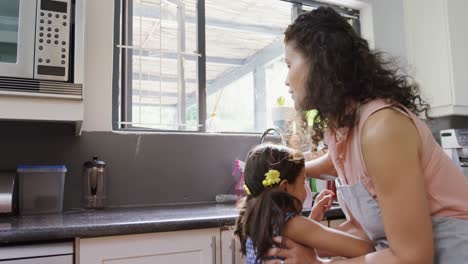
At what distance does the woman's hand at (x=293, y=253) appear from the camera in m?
0.93

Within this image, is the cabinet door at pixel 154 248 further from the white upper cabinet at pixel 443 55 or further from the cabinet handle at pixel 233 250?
the white upper cabinet at pixel 443 55

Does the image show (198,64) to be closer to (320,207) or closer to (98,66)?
(98,66)

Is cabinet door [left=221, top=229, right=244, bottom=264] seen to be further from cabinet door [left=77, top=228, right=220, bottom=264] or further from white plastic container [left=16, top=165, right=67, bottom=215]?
white plastic container [left=16, top=165, right=67, bottom=215]

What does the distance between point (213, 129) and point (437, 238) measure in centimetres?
152

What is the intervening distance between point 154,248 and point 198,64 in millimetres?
1222

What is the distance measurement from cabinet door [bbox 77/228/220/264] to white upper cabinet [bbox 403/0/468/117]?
1.82m

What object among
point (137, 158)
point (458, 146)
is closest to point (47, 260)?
point (137, 158)

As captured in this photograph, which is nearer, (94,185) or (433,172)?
(433,172)

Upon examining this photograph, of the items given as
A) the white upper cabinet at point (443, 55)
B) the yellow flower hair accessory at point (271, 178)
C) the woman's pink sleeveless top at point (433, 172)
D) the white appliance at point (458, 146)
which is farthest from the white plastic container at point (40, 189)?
the white appliance at point (458, 146)

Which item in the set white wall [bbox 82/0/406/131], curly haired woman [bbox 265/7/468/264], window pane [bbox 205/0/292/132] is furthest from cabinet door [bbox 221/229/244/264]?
window pane [bbox 205/0/292/132]

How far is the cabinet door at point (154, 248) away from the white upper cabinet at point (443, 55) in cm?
182

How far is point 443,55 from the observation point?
8.04 feet

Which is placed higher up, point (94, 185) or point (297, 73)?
point (297, 73)

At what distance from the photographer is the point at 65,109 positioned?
1395 mm
